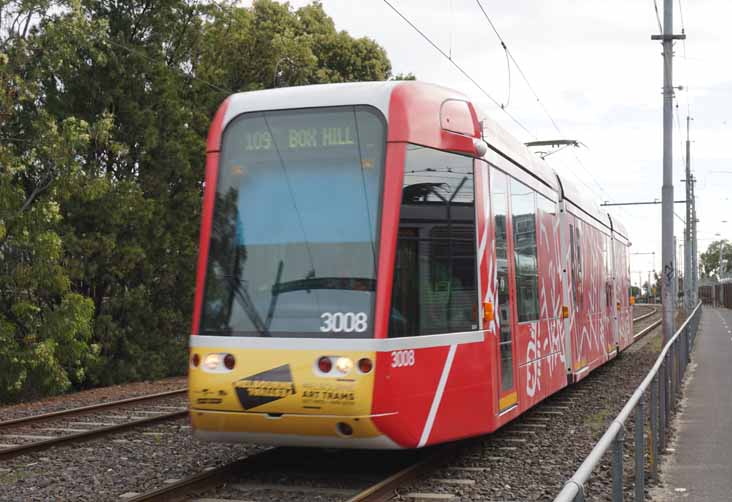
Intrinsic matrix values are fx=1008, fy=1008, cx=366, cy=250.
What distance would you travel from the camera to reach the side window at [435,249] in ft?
26.8

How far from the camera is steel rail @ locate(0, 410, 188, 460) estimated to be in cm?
977

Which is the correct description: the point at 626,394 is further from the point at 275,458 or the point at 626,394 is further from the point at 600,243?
the point at 275,458

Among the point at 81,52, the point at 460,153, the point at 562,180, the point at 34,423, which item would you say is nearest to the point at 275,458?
the point at 460,153

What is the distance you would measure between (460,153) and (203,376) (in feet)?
9.81

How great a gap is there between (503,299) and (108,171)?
1598 centimetres

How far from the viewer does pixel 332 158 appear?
8383mm

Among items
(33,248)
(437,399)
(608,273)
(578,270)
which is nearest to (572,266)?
(578,270)

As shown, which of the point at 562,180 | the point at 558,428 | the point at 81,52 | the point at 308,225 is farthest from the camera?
the point at 81,52

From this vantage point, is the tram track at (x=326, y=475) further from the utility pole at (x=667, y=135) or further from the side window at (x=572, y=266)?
the utility pole at (x=667, y=135)

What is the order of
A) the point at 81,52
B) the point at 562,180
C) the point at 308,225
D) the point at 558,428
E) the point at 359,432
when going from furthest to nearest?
the point at 81,52 < the point at 562,180 < the point at 558,428 < the point at 308,225 < the point at 359,432

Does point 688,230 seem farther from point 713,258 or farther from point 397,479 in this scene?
point 713,258

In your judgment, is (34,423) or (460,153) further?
(34,423)

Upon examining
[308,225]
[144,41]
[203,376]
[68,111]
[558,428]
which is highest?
[144,41]

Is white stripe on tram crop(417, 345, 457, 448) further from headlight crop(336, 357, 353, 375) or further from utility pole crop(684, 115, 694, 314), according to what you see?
utility pole crop(684, 115, 694, 314)
